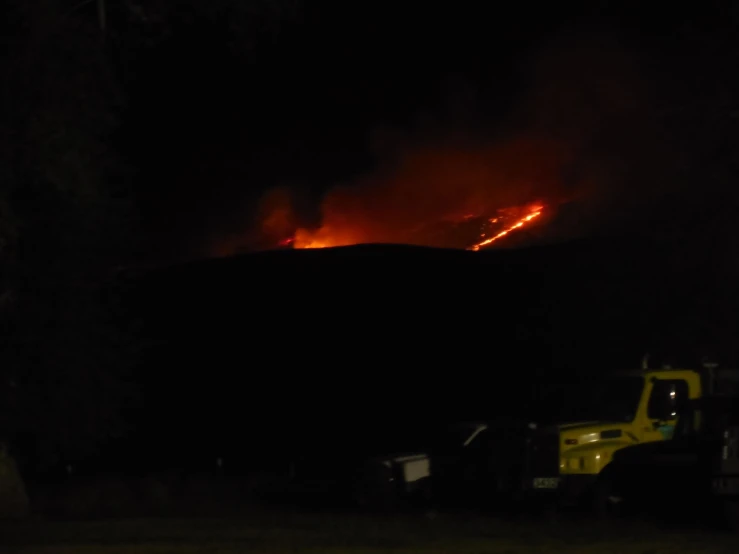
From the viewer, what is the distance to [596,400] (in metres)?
18.4

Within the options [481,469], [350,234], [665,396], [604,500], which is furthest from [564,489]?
[350,234]

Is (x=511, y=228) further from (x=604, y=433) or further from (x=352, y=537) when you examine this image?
(x=352, y=537)

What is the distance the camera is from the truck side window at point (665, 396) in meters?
17.4

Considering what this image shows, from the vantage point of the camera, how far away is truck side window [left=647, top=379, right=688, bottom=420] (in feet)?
57.0

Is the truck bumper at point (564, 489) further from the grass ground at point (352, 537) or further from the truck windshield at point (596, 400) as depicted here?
the truck windshield at point (596, 400)

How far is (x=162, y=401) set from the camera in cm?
4338

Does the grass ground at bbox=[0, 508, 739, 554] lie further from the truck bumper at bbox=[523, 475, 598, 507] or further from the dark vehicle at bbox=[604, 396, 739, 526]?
the truck bumper at bbox=[523, 475, 598, 507]

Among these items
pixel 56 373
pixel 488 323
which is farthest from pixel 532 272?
pixel 56 373

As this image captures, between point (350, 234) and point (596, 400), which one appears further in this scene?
point (350, 234)

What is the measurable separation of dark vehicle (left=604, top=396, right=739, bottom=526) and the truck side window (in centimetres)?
85

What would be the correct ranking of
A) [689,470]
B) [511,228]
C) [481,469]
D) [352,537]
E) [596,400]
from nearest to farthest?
1. [352,537]
2. [689,470]
3. [596,400]
4. [481,469]
5. [511,228]

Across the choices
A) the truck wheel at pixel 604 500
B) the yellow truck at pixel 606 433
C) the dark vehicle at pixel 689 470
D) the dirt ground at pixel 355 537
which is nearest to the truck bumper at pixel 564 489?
the yellow truck at pixel 606 433

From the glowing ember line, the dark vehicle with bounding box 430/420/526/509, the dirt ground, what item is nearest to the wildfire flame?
the glowing ember line

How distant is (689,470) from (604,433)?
2.09 meters
